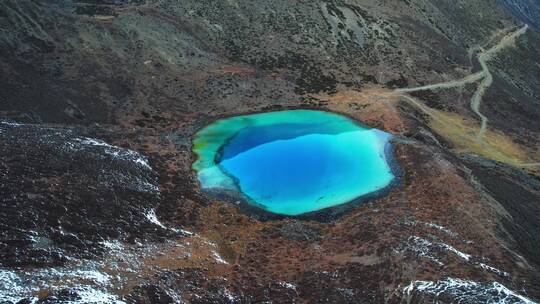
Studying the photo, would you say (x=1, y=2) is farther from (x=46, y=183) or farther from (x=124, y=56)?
(x=46, y=183)

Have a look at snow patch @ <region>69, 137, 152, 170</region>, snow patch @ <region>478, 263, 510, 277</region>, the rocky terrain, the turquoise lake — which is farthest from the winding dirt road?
snow patch @ <region>69, 137, 152, 170</region>

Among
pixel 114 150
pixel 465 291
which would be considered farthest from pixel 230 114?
pixel 465 291

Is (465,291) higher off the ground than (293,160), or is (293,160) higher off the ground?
(465,291)

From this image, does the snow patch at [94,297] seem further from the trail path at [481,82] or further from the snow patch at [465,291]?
the trail path at [481,82]

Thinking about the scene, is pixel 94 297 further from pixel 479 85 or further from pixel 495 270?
pixel 479 85

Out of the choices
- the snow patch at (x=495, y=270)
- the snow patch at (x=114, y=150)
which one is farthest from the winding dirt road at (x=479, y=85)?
the snow patch at (x=114, y=150)

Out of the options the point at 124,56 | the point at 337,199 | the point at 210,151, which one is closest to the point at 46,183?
the point at 210,151
